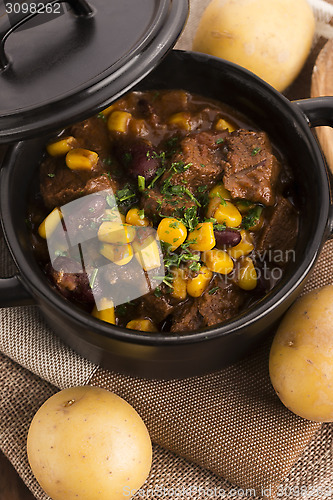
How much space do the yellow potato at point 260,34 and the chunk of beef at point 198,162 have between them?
2.58 feet

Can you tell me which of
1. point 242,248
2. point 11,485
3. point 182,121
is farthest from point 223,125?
→ point 11,485

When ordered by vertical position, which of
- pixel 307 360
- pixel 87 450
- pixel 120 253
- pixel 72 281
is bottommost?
pixel 87 450

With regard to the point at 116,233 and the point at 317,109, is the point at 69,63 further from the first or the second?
the point at 317,109

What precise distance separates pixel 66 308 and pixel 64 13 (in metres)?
1.13

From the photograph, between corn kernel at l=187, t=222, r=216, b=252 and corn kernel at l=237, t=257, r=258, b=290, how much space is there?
0.20 metres

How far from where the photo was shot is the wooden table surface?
292cm

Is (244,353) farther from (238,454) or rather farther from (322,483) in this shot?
(322,483)

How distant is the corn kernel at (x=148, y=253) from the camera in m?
2.42

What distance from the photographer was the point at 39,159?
2.81 metres

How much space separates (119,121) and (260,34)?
3.56ft

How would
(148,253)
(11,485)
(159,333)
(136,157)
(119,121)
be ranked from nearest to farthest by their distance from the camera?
(159,333) → (148,253) → (136,157) → (119,121) → (11,485)

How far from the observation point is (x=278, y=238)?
103 inches

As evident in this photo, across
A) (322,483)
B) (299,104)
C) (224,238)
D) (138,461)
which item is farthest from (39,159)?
(322,483)

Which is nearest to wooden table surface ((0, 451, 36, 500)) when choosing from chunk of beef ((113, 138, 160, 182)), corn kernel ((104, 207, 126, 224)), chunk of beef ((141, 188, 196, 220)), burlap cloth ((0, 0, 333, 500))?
burlap cloth ((0, 0, 333, 500))
